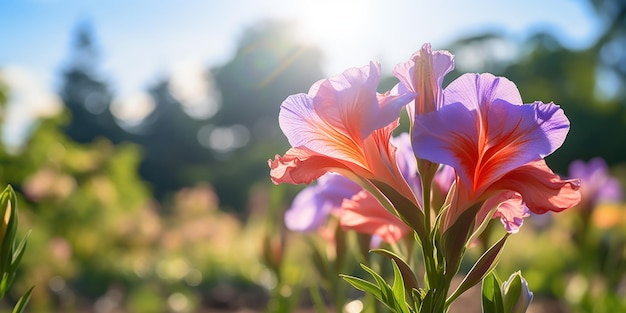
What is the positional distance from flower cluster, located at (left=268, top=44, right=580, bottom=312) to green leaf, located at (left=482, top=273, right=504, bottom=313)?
2.4 inches

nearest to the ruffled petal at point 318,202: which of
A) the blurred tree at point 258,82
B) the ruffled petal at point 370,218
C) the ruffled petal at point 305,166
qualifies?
the ruffled petal at point 370,218

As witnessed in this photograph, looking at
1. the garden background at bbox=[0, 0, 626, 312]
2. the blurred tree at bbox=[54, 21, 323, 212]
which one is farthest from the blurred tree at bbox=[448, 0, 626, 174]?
the blurred tree at bbox=[54, 21, 323, 212]

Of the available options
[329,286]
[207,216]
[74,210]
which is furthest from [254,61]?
[329,286]

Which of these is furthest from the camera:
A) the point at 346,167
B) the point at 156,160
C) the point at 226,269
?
the point at 156,160

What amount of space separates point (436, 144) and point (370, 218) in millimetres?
343

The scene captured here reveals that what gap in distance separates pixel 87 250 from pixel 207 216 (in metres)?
4.02

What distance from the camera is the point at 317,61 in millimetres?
34969

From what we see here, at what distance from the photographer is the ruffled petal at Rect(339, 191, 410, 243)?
1131 mm

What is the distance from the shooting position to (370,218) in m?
1.13

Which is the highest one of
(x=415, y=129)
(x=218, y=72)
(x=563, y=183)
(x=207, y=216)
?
(x=415, y=129)

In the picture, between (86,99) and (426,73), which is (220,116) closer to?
(86,99)

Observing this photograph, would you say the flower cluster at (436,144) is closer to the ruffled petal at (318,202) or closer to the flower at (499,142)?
the flower at (499,142)

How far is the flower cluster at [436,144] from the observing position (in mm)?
850

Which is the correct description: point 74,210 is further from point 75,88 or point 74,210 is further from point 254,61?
point 75,88
